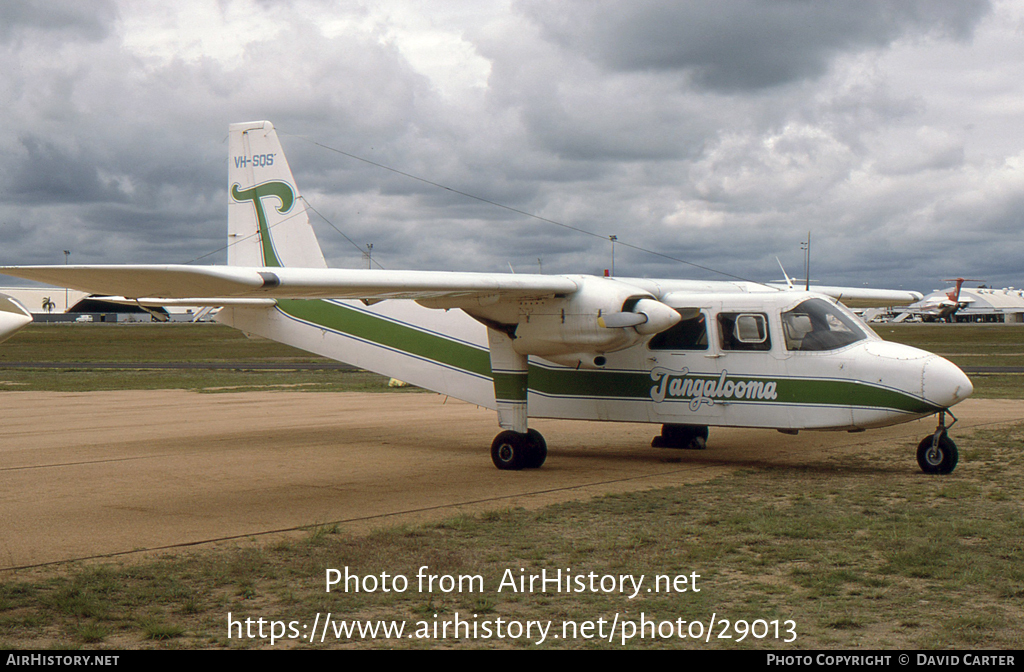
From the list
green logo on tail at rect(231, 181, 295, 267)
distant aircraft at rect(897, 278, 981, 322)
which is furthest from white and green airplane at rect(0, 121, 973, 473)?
distant aircraft at rect(897, 278, 981, 322)

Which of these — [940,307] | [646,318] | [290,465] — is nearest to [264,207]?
[290,465]

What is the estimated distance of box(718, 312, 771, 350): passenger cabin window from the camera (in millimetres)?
13109

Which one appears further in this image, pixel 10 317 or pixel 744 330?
pixel 744 330

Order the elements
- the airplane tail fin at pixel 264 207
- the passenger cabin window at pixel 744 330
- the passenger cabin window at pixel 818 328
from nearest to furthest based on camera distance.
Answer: the passenger cabin window at pixel 818 328 < the passenger cabin window at pixel 744 330 < the airplane tail fin at pixel 264 207

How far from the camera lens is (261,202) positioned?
17406 millimetres

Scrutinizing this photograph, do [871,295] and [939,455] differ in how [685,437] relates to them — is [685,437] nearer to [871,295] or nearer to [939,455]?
[939,455]

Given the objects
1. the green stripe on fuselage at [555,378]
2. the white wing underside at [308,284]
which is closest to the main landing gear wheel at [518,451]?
the green stripe on fuselage at [555,378]

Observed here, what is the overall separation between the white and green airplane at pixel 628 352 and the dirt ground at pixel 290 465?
96cm

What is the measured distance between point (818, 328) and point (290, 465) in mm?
8218

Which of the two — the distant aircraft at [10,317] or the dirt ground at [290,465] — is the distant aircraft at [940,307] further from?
the distant aircraft at [10,317]

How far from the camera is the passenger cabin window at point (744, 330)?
13109 millimetres

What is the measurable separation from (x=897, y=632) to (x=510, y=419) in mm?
8250

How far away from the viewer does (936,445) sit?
12461 mm

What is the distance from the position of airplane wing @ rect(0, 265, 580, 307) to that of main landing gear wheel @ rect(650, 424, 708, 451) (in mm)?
3905
